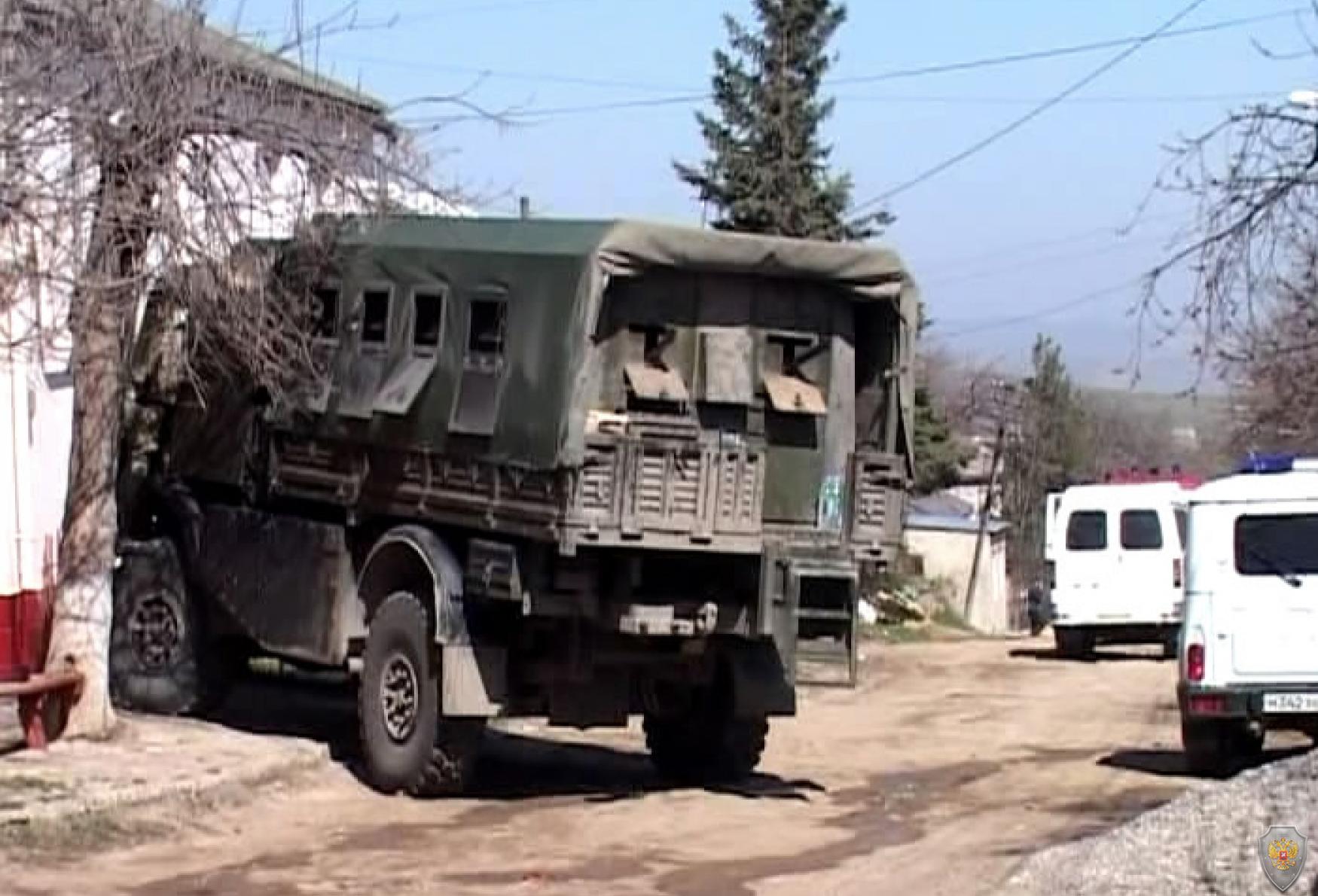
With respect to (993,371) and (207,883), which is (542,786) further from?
(993,371)

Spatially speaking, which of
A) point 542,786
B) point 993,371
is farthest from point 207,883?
point 993,371

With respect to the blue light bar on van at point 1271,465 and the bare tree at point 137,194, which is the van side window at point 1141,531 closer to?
the blue light bar on van at point 1271,465

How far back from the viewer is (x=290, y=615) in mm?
16969

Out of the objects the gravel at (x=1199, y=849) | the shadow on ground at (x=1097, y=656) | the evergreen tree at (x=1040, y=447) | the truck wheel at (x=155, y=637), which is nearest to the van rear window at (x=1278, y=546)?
the gravel at (x=1199, y=849)

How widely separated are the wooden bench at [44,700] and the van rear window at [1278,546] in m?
7.80

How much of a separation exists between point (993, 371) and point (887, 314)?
222ft

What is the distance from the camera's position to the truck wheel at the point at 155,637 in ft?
59.7

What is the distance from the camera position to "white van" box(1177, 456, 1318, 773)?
1723 cm

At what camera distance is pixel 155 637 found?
60.2 feet

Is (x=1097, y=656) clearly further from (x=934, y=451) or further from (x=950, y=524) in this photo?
(x=950, y=524)

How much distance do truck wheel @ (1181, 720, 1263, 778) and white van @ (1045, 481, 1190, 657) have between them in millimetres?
13256

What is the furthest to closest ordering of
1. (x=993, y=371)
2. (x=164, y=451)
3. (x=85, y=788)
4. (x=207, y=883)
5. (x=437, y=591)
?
1. (x=993, y=371)
2. (x=164, y=451)
3. (x=437, y=591)
4. (x=85, y=788)
5. (x=207, y=883)

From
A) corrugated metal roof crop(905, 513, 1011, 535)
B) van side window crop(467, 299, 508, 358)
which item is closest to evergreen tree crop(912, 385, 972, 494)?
corrugated metal roof crop(905, 513, 1011, 535)

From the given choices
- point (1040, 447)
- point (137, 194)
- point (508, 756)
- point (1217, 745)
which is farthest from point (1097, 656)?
point (1040, 447)
